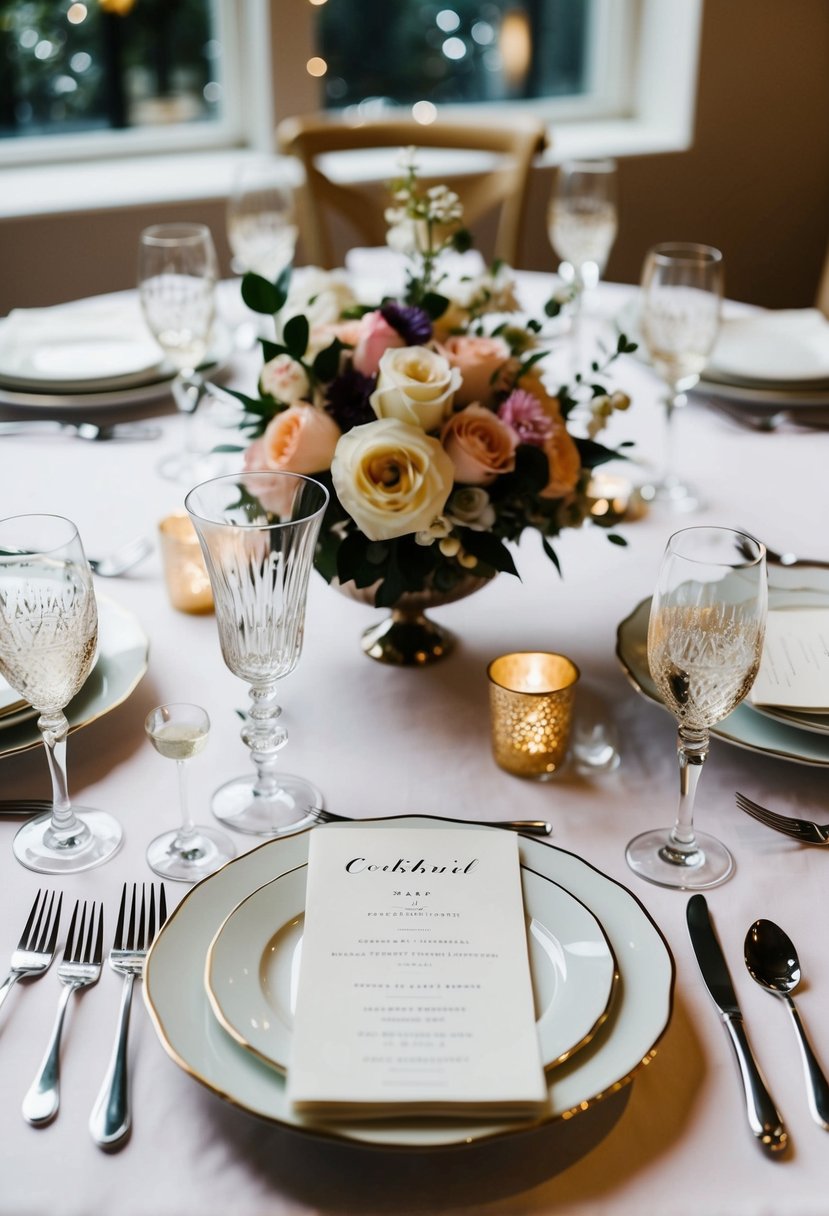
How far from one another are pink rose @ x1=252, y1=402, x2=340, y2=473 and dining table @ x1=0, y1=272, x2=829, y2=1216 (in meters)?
0.19

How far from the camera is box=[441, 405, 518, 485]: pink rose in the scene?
0.87m

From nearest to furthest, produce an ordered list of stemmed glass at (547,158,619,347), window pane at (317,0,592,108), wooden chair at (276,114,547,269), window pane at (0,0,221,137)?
1. stemmed glass at (547,158,619,347)
2. wooden chair at (276,114,547,269)
3. window pane at (0,0,221,137)
4. window pane at (317,0,592,108)

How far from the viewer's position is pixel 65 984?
67cm

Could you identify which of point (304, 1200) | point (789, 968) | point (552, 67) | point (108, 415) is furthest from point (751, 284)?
point (304, 1200)

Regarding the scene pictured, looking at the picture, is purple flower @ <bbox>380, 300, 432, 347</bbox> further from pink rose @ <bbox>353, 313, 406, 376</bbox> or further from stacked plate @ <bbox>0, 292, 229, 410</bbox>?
stacked plate @ <bbox>0, 292, 229, 410</bbox>

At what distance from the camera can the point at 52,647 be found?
768mm

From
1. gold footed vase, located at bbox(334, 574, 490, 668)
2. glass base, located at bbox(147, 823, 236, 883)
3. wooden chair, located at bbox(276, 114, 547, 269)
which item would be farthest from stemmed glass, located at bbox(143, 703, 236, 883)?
wooden chair, located at bbox(276, 114, 547, 269)

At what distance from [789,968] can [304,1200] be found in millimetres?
308

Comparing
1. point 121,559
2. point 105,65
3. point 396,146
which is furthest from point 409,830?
point 105,65

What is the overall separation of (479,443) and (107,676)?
344 mm

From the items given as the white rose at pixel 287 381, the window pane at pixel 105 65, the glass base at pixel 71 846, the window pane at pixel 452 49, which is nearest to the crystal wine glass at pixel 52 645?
the glass base at pixel 71 846

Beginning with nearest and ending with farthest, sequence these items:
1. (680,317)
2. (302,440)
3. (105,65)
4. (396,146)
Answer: (302,440), (680,317), (396,146), (105,65)

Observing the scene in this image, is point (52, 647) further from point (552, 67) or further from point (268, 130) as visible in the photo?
point (552, 67)

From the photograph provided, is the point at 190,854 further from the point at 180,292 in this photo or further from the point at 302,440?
the point at 180,292
